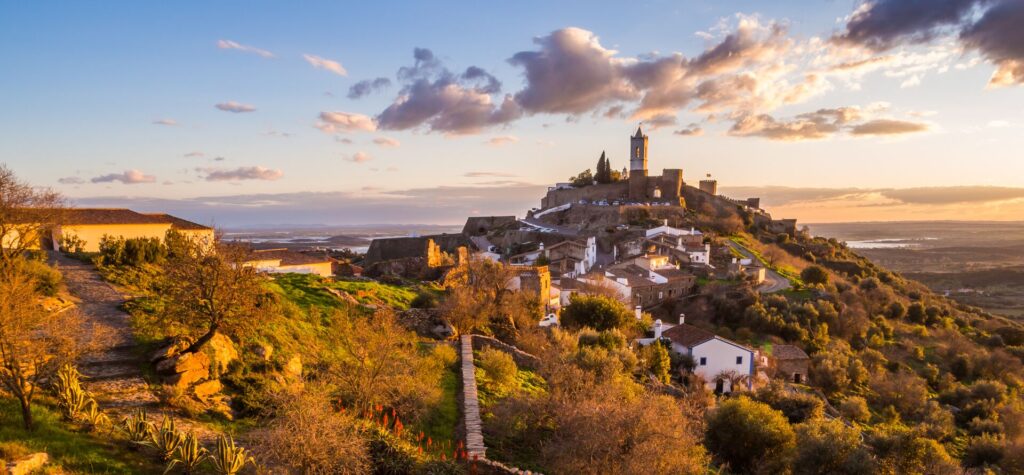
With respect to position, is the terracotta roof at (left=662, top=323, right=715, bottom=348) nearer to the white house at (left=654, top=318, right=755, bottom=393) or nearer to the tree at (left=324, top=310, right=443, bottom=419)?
the white house at (left=654, top=318, right=755, bottom=393)

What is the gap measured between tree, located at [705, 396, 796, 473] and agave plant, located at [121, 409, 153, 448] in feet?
Answer: 45.3

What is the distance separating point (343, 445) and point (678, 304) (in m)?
38.6

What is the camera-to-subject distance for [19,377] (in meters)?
6.52

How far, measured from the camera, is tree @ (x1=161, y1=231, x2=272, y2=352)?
9500mm

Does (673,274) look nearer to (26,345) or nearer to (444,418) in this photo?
(444,418)

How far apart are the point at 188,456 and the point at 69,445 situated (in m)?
1.61

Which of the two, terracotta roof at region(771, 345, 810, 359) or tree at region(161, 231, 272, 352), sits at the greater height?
tree at region(161, 231, 272, 352)

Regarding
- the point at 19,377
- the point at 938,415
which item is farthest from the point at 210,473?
the point at 938,415

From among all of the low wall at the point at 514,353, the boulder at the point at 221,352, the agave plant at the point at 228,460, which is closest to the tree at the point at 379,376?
the boulder at the point at 221,352

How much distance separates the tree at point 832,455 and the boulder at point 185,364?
13.9 m

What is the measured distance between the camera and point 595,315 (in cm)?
2603

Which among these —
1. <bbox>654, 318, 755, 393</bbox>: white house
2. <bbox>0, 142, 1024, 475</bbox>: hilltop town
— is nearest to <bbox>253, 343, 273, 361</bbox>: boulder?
<bbox>0, 142, 1024, 475</bbox>: hilltop town

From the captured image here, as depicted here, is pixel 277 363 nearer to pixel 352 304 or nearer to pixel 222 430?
pixel 222 430

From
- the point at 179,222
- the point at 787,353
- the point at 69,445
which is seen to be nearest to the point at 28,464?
the point at 69,445
